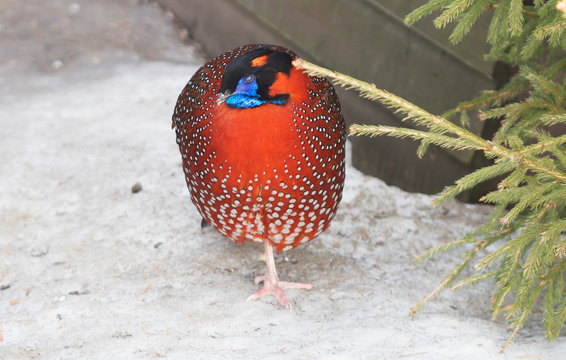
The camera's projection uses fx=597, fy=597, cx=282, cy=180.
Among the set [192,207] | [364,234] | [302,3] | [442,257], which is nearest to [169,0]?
[302,3]

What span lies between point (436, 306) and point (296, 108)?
3.80ft

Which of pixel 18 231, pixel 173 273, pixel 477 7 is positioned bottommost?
pixel 18 231

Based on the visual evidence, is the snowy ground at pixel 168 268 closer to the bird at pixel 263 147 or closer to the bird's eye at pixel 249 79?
the bird at pixel 263 147

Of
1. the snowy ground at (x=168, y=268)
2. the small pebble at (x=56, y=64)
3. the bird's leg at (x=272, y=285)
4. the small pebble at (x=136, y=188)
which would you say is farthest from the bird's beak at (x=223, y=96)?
the small pebble at (x=56, y=64)

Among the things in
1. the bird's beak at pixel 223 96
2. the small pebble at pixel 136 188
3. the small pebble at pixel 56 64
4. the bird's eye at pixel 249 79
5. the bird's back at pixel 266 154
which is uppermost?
the bird's eye at pixel 249 79

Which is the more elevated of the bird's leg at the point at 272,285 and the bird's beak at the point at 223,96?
the bird's beak at the point at 223,96

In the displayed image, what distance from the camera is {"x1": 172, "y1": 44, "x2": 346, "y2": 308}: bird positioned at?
219 cm

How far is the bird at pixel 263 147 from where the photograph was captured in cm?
219

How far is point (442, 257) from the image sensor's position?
3.16 metres

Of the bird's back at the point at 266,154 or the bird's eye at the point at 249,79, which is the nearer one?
the bird's eye at the point at 249,79

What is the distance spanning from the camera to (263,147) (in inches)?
88.4

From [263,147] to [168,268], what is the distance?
3.48 ft

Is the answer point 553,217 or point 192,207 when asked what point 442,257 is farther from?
point 192,207

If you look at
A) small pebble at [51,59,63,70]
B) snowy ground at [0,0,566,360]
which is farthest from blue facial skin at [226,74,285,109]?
small pebble at [51,59,63,70]
